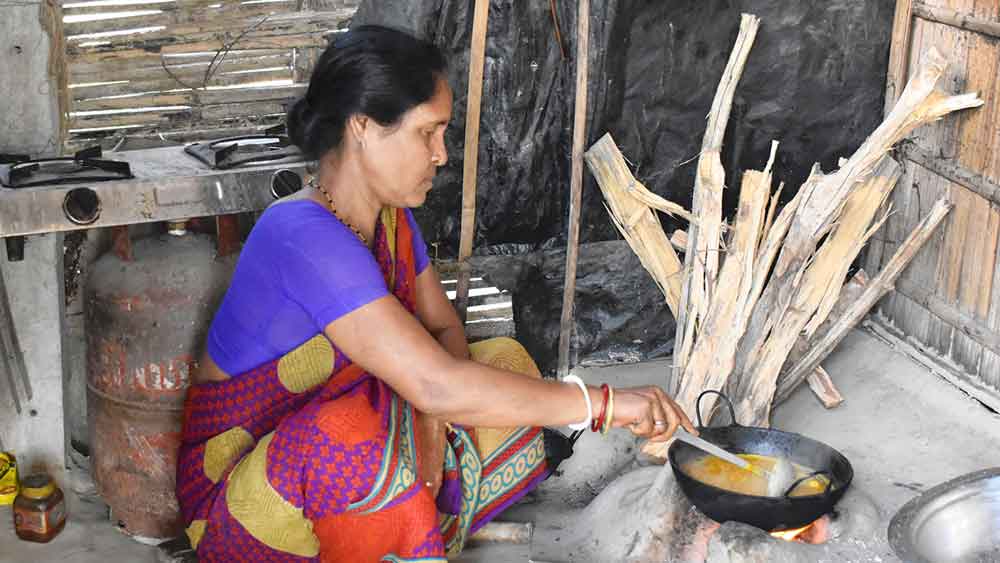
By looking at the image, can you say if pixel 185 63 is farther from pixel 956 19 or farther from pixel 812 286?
pixel 956 19

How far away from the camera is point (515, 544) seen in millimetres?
3188

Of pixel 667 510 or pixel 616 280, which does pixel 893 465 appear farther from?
pixel 616 280

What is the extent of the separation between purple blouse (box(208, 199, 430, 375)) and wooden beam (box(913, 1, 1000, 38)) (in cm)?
202

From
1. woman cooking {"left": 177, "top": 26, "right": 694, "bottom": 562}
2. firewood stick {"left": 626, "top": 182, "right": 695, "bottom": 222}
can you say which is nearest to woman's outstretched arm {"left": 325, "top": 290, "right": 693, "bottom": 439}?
woman cooking {"left": 177, "top": 26, "right": 694, "bottom": 562}

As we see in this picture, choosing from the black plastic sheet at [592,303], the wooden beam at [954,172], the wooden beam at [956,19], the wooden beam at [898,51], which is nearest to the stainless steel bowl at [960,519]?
the wooden beam at [954,172]

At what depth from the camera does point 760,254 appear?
3.44 metres

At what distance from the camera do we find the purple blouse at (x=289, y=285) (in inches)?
94.0

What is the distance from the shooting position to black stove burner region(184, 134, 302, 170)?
3.08 m

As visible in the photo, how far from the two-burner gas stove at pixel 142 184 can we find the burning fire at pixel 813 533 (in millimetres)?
1537

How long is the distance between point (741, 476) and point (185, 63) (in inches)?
75.2

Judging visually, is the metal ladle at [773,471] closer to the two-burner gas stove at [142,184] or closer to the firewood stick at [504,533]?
the firewood stick at [504,533]

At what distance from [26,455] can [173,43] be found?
1282mm

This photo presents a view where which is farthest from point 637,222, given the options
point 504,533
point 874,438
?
point 504,533

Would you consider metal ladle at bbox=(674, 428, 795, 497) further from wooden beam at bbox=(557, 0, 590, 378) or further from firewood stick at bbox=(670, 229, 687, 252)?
wooden beam at bbox=(557, 0, 590, 378)
